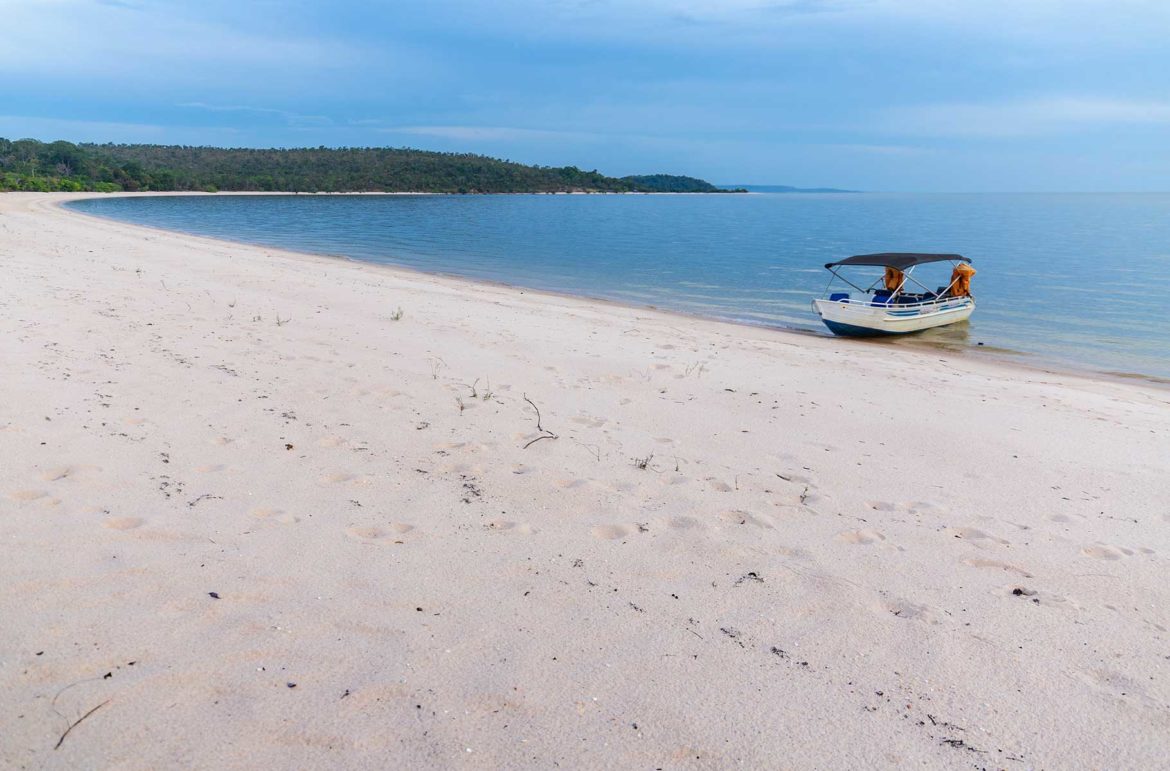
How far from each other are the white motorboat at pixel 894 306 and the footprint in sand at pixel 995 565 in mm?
12762

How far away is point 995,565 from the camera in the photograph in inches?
164

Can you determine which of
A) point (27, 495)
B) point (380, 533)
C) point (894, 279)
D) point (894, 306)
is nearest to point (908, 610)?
point (380, 533)

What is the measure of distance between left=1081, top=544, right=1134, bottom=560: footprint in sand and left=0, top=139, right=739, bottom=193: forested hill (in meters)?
82.1

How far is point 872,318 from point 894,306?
77cm

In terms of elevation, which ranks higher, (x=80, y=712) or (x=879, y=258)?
(x=879, y=258)

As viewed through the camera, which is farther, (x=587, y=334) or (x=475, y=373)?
(x=587, y=334)

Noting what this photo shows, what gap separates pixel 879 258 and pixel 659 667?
1646 cm

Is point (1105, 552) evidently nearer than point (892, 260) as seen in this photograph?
Yes

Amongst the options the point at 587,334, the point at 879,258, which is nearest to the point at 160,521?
the point at 587,334

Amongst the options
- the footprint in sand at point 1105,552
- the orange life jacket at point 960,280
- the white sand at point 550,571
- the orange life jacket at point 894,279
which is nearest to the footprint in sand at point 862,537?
the white sand at point 550,571

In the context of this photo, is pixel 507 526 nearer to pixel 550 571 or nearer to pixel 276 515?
pixel 550 571

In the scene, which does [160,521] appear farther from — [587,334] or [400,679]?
[587,334]

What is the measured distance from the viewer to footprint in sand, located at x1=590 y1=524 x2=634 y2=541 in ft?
14.0

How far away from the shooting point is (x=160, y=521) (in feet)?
13.4
